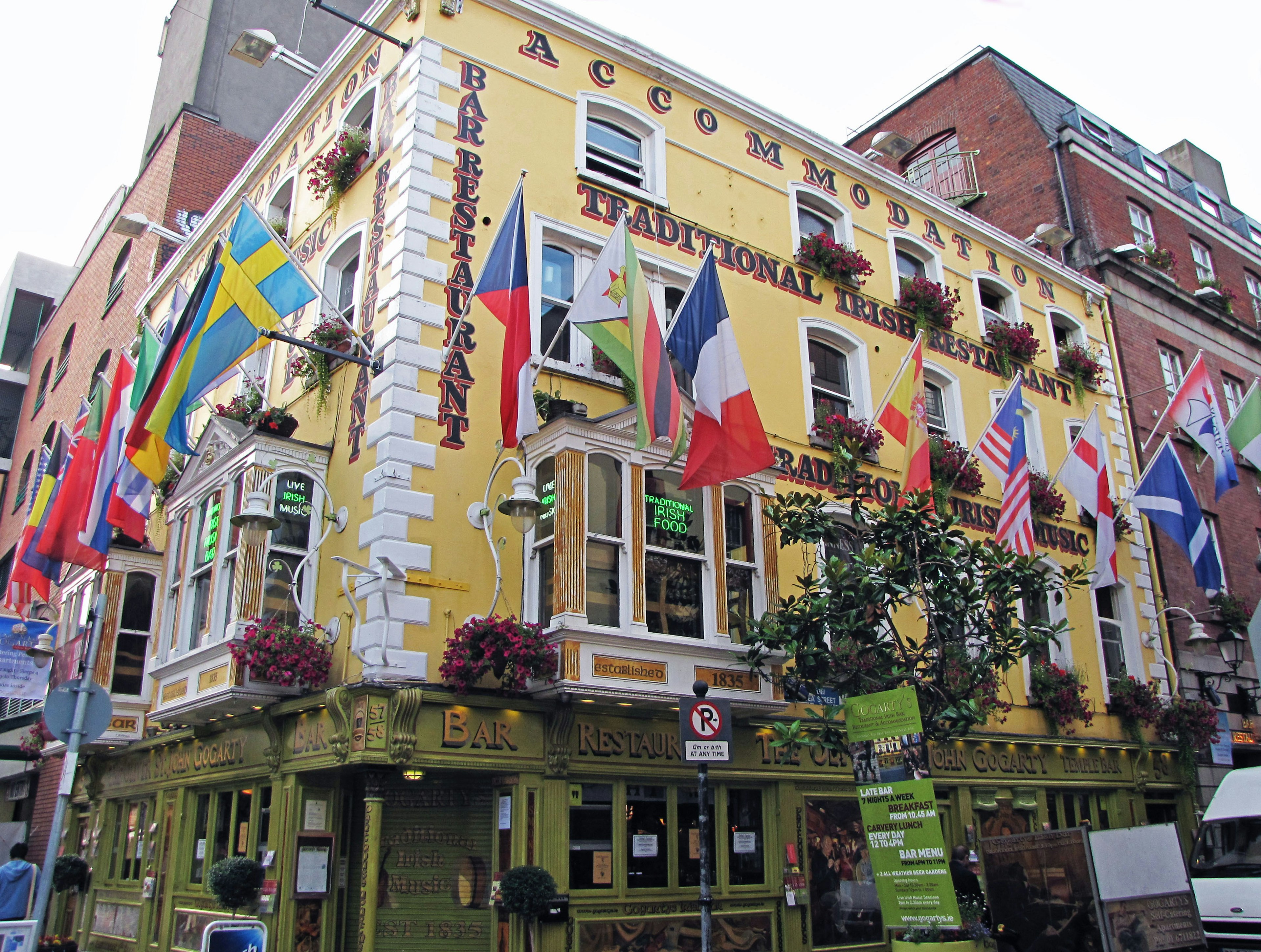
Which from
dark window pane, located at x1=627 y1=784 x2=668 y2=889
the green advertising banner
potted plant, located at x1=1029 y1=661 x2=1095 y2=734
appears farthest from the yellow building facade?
the green advertising banner

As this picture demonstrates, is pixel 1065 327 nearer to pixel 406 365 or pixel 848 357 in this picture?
pixel 848 357

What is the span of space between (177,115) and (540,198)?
700 inches

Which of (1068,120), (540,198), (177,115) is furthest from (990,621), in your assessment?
(177,115)

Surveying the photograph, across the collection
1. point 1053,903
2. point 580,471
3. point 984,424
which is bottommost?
point 1053,903

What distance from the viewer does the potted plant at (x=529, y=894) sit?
11.5m

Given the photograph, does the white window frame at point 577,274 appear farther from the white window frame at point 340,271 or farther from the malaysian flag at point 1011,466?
the malaysian flag at point 1011,466

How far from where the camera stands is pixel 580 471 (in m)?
13.0

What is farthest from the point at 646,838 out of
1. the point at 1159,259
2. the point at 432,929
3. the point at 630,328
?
the point at 1159,259

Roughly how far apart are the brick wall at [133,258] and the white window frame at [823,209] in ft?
51.2

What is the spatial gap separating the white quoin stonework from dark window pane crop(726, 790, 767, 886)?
506cm

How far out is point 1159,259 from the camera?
25922mm

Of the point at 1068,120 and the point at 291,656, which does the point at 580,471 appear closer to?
the point at 291,656

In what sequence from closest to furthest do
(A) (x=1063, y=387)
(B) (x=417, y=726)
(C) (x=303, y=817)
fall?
(B) (x=417, y=726), (C) (x=303, y=817), (A) (x=1063, y=387)

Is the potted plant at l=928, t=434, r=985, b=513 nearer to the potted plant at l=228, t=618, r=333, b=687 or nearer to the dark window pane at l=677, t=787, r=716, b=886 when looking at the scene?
the dark window pane at l=677, t=787, r=716, b=886
